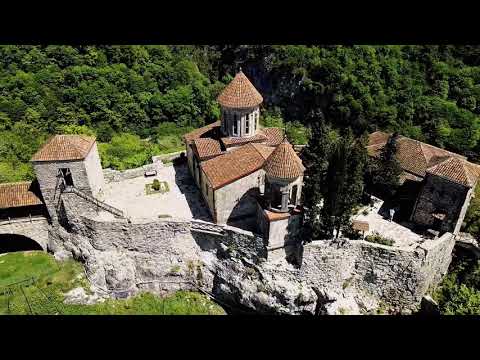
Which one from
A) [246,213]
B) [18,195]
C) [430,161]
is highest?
[430,161]

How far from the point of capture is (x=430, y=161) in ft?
82.5

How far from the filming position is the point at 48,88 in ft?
132

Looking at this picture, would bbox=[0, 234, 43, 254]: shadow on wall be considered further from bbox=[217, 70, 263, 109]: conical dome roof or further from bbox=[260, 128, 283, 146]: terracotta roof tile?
bbox=[260, 128, 283, 146]: terracotta roof tile

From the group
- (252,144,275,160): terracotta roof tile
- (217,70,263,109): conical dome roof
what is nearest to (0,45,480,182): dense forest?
(217,70,263,109): conical dome roof

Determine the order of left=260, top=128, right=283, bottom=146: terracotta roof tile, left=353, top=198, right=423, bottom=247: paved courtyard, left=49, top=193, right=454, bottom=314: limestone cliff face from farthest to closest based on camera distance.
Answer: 1. left=260, top=128, right=283, bottom=146: terracotta roof tile
2. left=353, top=198, right=423, bottom=247: paved courtyard
3. left=49, top=193, right=454, bottom=314: limestone cliff face

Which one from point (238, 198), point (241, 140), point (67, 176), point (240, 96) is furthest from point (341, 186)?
point (67, 176)

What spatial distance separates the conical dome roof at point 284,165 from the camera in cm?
2053

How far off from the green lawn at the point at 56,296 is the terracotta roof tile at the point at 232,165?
7567 millimetres

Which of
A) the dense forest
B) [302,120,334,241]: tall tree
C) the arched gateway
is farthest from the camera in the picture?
the dense forest

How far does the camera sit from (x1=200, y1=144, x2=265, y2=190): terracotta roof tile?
22.1 metres

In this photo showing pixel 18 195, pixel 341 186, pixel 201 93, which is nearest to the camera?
pixel 341 186

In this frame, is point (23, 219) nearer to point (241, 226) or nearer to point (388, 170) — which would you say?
point (241, 226)

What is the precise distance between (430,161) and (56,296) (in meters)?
24.1
